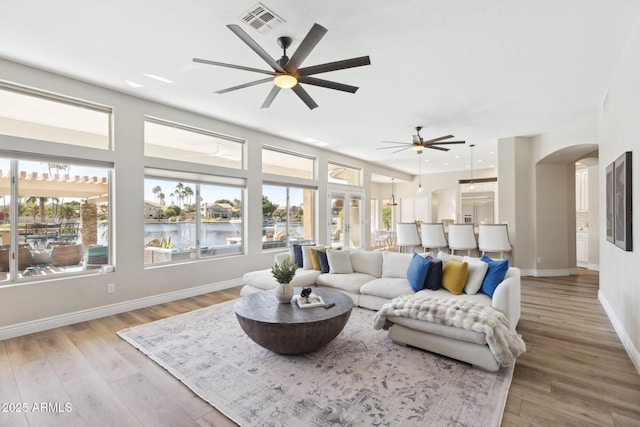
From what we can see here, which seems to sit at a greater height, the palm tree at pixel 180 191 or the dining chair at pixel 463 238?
the palm tree at pixel 180 191

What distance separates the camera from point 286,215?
7020 millimetres

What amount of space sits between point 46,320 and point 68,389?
1809 mm

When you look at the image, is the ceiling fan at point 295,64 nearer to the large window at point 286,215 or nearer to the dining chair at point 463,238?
the large window at point 286,215

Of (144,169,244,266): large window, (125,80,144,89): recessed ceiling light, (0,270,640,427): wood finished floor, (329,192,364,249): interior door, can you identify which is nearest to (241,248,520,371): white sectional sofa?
(0,270,640,427): wood finished floor

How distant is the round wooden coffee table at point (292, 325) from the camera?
2.62 m

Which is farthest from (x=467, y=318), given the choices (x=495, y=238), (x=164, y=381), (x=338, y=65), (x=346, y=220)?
(x=346, y=220)

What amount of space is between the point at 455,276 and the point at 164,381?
3.13m

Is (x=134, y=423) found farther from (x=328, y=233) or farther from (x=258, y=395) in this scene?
(x=328, y=233)

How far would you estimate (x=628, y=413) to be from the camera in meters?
2.05

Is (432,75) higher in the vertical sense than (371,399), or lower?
higher

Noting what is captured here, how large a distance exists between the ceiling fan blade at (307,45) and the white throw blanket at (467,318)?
2.52 metres

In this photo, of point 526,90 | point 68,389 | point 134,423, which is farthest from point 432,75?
point 68,389

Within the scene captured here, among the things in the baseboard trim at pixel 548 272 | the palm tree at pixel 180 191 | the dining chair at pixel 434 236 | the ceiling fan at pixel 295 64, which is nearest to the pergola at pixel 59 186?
the palm tree at pixel 180 191

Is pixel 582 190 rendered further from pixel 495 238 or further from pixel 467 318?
pixel 467 318
